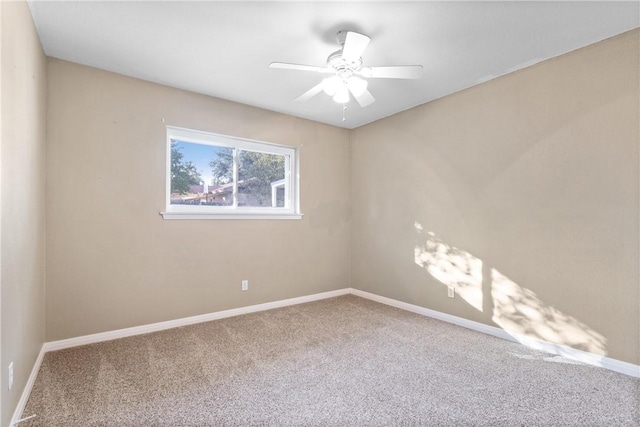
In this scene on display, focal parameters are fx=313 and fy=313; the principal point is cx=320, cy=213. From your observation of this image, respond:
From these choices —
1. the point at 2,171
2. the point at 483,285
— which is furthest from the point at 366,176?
the point at 2,171

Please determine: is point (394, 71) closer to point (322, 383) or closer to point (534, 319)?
point (322, 383)

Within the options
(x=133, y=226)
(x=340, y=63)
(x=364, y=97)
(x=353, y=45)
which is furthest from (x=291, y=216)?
(x=353, y=45)

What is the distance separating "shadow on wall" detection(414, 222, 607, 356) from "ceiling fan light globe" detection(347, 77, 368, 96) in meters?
1.86

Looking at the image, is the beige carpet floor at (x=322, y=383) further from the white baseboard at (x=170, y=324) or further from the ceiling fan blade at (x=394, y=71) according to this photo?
the ceiling fan blade at (x=394, y=71)

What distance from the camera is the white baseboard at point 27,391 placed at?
66.1 inches

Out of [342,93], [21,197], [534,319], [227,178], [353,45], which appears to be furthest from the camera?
[227,178]

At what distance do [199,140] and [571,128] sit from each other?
3.46 meters

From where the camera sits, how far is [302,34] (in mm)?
2293

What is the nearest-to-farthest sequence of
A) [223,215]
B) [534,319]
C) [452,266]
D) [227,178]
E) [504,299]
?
1. [534,319]
2. [504,299]
3. [452,266]
4. [223,215]
5. [227,178]

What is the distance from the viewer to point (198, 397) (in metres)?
1.94

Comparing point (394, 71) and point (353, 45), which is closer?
point (353, 45)

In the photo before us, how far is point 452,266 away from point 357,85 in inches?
83.7

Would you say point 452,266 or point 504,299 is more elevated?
point 452,266

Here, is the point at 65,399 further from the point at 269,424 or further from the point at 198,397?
the point at 269,424
